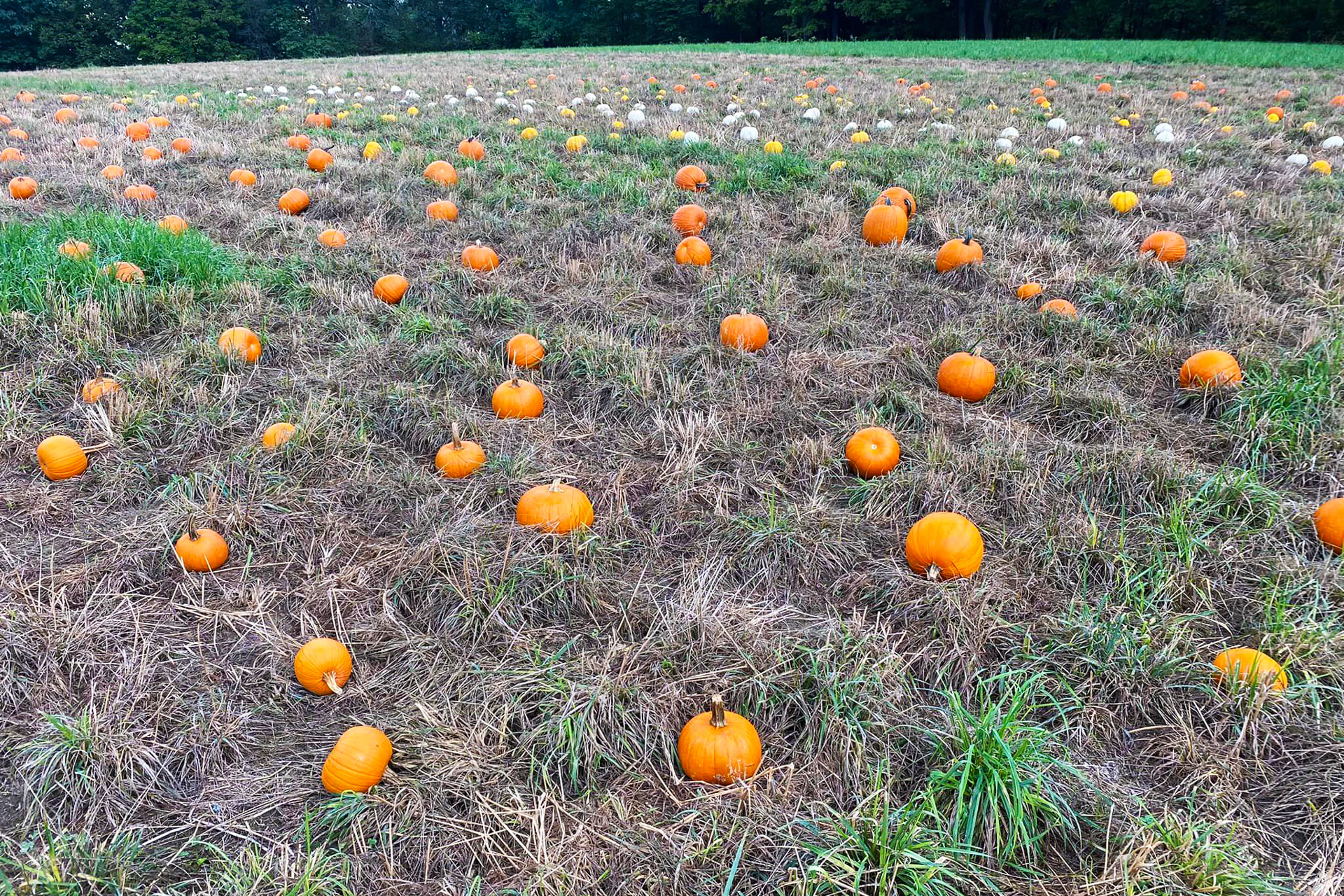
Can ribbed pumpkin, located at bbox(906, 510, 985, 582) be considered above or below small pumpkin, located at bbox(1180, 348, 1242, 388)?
below

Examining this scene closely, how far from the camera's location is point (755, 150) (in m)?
7.17

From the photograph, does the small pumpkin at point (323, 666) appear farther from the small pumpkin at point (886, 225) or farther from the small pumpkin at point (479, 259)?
the small pumpkin at point (886, 225)

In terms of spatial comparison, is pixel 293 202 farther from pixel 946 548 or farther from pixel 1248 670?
pixel 1248 670

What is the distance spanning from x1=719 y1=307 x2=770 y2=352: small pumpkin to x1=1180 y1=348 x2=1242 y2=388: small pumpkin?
2.07 m

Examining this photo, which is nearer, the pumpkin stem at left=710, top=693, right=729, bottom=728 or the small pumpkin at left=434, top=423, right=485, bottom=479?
the pumpkin stem at left=710, top=693, right=729, bottom=728

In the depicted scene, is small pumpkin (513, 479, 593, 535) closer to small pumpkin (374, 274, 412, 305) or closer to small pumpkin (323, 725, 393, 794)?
small pumpkin (323, 725, 393, 794)

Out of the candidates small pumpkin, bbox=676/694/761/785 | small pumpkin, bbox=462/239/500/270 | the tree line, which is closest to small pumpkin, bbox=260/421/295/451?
small pumpkin, bbox=462/239/500/270

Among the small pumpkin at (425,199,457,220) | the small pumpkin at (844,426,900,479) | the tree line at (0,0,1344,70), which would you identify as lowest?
the small pumpkin at (844,426,900,479)

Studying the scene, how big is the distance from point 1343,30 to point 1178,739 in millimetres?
36524

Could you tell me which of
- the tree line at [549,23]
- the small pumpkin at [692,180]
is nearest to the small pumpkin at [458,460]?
the small pumpkin at [692,180]

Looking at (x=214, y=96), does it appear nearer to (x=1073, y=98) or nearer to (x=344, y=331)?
(x=344, y=331)

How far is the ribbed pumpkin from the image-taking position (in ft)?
8.32

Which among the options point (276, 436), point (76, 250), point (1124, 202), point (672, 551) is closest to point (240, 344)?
point (276, 436)

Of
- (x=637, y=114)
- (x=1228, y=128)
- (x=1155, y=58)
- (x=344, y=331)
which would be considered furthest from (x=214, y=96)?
(x=1155, y=58)
